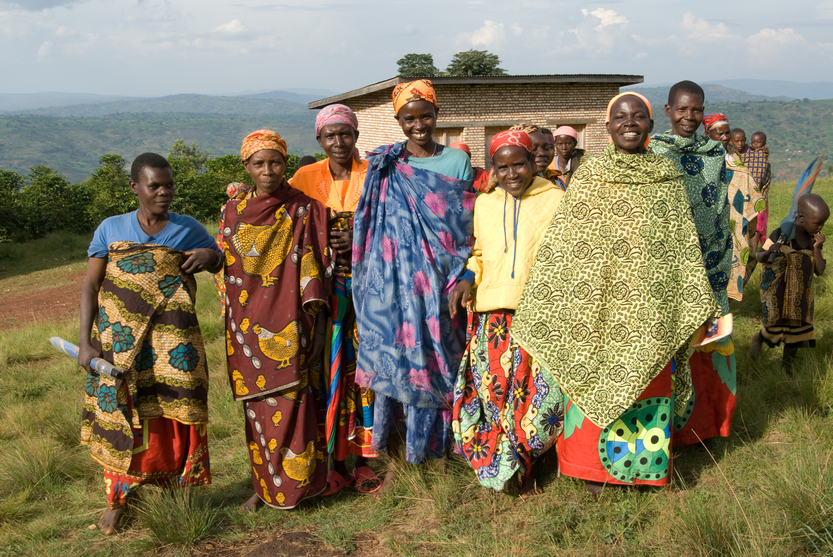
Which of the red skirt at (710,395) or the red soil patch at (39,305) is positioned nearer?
the red skirt at (710,395)

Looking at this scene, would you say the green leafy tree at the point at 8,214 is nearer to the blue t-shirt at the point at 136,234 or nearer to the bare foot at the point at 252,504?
the blue t-shirt at the point at 136,234

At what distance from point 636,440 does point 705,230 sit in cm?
119

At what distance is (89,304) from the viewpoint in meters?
3.05

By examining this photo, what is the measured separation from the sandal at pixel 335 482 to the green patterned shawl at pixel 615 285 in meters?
1.36

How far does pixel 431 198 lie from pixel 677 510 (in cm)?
189

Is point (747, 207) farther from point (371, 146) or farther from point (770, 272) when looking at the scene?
point (371, 146)

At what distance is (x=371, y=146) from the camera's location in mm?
19719

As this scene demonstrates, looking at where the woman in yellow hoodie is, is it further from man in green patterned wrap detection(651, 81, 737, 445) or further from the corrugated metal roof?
the corrugated metal roof

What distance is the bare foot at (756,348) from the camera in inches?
198

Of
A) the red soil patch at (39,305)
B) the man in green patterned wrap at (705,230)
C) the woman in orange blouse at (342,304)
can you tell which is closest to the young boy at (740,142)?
the man in green patterned wrap at (705,230)

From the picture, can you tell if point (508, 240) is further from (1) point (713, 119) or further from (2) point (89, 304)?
(1) point (713, 119)

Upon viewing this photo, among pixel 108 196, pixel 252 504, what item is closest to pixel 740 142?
pixel 252 504

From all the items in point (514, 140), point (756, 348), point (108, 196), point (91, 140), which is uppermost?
point (91, 140)

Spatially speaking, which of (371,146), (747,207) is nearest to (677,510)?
(747,207)
